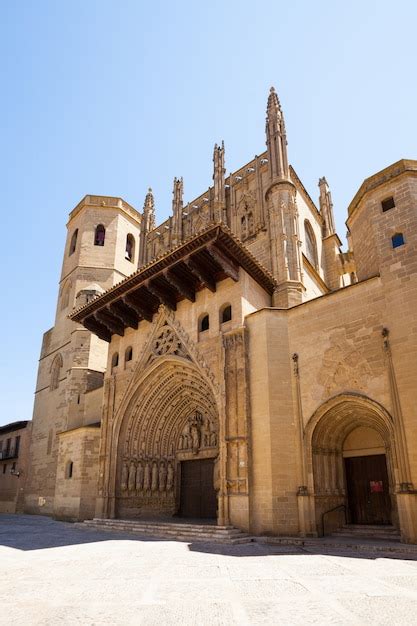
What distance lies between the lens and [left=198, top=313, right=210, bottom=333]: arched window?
14.1 meters

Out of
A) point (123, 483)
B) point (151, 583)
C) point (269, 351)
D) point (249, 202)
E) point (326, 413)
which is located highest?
point (249, 202)

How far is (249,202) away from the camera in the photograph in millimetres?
19156

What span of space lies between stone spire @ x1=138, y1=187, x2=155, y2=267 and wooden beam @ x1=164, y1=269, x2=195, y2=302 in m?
9.36

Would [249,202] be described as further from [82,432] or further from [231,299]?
[82,432]

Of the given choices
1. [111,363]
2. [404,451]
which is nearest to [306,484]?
[404,451]

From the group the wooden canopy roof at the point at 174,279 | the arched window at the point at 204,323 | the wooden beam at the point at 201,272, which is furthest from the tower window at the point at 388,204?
the arched window at the point at 204,323

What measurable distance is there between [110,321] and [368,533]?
11.1 metres

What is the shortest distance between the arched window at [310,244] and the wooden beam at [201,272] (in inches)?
241

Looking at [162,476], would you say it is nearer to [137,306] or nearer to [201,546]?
[137,306]

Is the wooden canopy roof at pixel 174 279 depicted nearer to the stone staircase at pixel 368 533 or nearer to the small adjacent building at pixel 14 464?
the stone staircase at pixel 368 533

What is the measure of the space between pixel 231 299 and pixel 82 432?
826cm

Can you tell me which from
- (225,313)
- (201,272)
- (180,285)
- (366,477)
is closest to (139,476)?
(225,313)

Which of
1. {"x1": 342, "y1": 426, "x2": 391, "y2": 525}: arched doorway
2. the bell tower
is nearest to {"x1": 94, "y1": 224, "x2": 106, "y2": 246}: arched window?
the bell tower

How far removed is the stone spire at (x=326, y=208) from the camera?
70.0 feet
